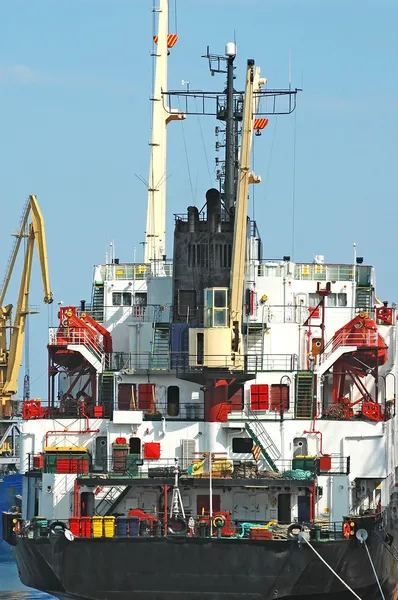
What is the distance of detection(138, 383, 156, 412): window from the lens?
6366cm

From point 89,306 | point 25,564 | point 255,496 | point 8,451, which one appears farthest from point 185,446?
point 8,451

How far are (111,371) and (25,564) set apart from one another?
842cm

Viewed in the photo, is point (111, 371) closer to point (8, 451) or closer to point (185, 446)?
point (185, 446)

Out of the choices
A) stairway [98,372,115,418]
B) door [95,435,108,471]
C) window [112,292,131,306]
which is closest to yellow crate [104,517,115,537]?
door [95,435,108,471]

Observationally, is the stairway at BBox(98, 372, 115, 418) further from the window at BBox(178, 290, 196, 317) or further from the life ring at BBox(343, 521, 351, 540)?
the life ring at BBox(343, 521, 351, 540)

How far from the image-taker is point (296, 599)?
56.5 meters

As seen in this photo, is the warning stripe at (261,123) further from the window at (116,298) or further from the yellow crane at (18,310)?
the yellow crane at (18,310)

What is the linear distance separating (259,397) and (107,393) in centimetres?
596

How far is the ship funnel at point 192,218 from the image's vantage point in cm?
6488

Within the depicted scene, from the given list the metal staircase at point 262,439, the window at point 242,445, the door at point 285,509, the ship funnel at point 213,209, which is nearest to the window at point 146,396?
the window at point 242,445

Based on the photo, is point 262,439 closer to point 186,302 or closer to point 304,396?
point 304,396

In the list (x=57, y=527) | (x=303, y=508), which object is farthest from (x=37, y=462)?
(x=303, y=508)

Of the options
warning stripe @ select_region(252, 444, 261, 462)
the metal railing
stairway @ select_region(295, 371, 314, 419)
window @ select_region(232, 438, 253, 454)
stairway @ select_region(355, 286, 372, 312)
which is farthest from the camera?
stairway @ select_region(355, 286, 372, 312)

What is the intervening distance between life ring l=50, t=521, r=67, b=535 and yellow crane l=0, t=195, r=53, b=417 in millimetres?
A: 46973
